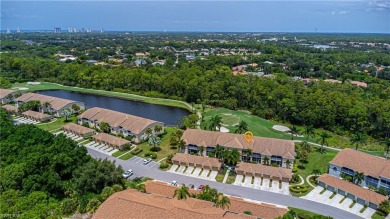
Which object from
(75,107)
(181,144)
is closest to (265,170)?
(181,144)

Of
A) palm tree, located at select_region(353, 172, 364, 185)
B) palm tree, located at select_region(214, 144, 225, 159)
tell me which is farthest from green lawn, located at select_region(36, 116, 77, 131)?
palm tree, located at select_region(353, 172, 364, 185)

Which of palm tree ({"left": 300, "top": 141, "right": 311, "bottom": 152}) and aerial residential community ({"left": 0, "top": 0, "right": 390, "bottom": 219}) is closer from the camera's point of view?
aerial residential community ({"left": 0, "top": 0, "right": 390, "bottom": 219})

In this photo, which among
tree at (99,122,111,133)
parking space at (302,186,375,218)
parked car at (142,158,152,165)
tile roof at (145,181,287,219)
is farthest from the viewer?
tree at (99,122,111,133)

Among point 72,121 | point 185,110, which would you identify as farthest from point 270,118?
point 72,121

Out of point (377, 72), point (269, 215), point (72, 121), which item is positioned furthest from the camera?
point (377, 72)

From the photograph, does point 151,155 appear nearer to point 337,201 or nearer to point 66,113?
point 66,113

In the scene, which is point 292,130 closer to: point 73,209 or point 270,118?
point 270,118

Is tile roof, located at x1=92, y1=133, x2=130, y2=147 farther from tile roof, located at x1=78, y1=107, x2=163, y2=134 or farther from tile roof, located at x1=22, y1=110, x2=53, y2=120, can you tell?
tile roof, located at x1=22, y1=110, x2=53, y2=120
